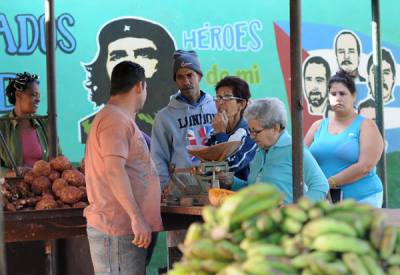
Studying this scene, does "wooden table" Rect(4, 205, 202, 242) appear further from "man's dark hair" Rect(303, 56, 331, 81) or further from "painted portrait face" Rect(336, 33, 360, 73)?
"painted portrait face" Rect(336, 33, 360, 73)

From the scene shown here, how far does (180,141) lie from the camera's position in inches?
239

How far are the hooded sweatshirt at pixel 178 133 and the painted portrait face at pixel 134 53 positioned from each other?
181 centimetres

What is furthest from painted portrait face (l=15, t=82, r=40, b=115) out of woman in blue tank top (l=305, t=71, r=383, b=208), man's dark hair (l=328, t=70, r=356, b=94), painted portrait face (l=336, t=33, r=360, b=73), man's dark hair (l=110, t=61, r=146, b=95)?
painted portrait face (l=336, t=33, r=360, b=73)

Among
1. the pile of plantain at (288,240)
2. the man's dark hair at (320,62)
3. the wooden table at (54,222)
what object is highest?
the man's dark hair at (320,62)

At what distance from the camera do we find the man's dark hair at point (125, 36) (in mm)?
7789

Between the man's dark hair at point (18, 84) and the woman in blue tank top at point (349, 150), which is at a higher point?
→ the man's dark hair at point (18, 84)

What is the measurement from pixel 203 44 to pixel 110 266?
3912 mm

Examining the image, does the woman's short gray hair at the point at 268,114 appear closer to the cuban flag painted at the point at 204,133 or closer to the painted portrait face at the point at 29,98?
the cuban flag painted at the point at 204,133

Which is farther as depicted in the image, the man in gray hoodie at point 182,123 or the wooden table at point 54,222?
the man in gray hoodie at point 182,123

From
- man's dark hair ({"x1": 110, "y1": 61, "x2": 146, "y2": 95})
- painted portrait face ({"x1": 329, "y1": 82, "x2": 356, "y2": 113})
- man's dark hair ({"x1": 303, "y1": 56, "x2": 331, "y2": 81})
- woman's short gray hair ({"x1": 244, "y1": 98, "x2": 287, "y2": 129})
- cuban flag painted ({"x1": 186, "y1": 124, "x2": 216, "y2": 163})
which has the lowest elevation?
cuban flag painted ({"x1": 186, "y1": 124, "x2": 216, "y2": 163})

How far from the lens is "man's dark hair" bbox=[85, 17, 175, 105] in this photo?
7.79 metres

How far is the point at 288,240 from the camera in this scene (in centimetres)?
240

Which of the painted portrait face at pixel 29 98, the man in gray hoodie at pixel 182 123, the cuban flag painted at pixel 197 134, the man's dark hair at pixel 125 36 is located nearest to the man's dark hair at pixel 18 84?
the painted portrait face at pixel 29 98

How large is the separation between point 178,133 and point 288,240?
12.2 ft
